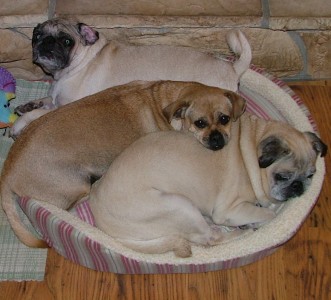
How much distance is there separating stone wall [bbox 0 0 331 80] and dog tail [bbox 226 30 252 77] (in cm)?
27

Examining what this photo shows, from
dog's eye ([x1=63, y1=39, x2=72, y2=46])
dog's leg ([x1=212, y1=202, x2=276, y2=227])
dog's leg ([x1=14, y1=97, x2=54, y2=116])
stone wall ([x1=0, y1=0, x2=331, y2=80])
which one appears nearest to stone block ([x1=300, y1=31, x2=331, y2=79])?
stone wall ([x1=0, y1=0, x2=331, y2=80])

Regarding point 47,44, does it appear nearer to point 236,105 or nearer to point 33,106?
point 33,106

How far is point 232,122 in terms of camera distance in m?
3.17

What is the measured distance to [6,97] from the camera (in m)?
3.59

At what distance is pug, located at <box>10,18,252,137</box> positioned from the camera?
3432mm

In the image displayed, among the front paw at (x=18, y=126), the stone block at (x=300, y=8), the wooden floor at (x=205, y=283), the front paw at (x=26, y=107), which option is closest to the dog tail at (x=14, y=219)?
the wooden floor at (x=205, y=283)

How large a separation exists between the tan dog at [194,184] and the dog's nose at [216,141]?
1.2 inches

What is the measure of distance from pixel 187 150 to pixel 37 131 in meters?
0.79

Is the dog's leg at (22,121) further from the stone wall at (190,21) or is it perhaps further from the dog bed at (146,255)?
the dog bed at (146,255)

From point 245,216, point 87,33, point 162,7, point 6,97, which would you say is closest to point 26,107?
point 6,97

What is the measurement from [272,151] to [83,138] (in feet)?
3.20

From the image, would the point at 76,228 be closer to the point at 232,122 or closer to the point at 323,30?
the point at 232,122

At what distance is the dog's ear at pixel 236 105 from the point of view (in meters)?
3.08

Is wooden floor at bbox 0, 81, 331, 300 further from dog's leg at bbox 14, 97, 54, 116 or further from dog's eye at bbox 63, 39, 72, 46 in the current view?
dog's eye at bbox 63, 39, 72, 46
